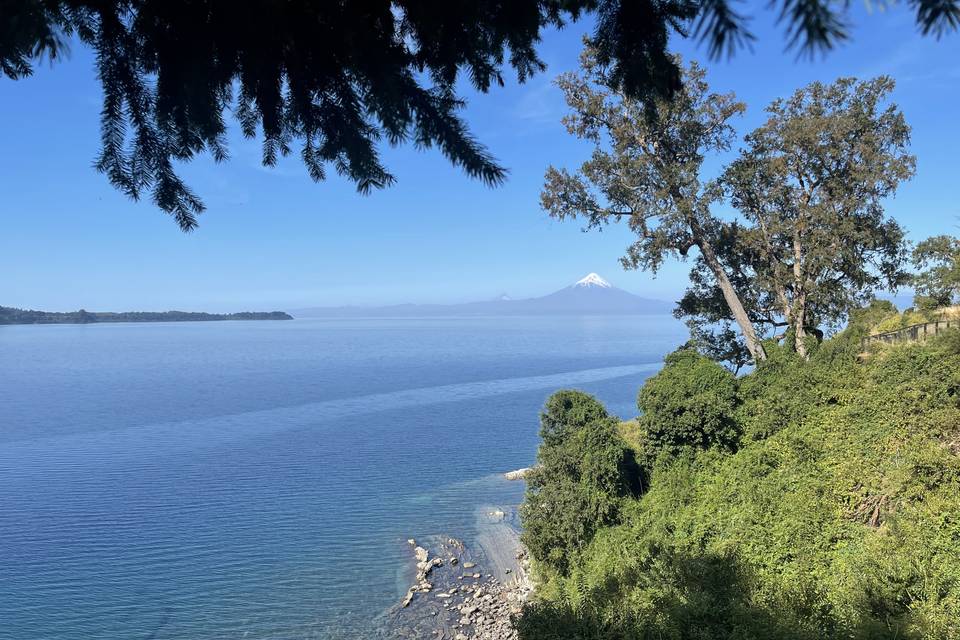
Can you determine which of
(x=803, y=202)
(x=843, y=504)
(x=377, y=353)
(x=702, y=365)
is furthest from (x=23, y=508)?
(x=377, y=353)

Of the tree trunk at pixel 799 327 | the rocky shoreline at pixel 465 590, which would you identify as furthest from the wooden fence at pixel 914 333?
the rocky shoreline at pixel 465 590

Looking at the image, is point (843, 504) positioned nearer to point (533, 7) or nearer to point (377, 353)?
point (533, 7)

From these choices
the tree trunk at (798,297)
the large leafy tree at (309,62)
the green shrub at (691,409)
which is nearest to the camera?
the large leafy tree at (309,62)

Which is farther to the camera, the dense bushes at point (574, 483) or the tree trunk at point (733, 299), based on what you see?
the tree trunk at point (733, 299)

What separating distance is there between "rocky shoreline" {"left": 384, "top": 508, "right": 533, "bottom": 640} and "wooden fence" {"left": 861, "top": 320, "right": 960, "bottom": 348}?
13.6 m

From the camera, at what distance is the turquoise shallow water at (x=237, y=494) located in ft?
65.0

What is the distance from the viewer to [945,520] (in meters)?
9.82

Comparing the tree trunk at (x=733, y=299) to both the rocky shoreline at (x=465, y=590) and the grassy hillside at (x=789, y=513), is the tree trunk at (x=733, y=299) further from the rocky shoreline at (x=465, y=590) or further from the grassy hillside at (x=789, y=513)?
the rocky shoreline at (x=465, y=590)

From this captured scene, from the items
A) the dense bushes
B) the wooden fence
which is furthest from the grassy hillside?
the wooden fence

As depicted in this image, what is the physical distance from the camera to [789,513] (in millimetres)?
12125

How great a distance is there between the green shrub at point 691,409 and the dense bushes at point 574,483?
1.56m

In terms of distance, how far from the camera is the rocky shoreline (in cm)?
1784

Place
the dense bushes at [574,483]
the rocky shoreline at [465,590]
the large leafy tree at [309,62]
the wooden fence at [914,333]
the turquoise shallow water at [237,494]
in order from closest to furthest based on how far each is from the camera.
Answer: the large leafy tree at [309,62], the wooden fence at [914,333], the dense bushes at [574,483], the rocky shoreline at [465,590], the turquoise shallow water at [237,494]

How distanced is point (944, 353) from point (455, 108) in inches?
603
